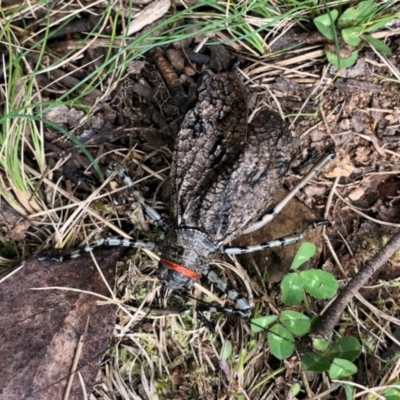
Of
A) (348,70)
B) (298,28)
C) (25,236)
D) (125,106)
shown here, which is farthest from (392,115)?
(25,236)

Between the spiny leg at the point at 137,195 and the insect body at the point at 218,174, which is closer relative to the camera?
the insect body at the point at 218,174

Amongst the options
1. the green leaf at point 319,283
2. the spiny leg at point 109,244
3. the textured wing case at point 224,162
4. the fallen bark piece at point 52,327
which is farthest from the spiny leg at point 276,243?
the fallen bark piece at point 52,327

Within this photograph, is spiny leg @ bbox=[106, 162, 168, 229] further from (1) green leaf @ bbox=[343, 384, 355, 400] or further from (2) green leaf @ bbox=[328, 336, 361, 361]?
(1) green leaf @ bbox=[343, 384, 355, 400]

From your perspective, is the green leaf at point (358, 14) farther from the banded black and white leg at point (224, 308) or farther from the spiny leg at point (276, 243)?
the banded black and white leg at point (224, 308)

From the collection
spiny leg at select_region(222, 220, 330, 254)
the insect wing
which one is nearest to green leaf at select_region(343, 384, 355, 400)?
spiny leg at select_region(222, 220, 330, 254)

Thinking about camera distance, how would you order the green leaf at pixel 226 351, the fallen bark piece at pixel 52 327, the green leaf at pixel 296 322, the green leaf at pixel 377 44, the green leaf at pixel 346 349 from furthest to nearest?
the green leaf at pixel 377 44 < the green leaf at pixel 226 351 < the green leaf at pixel 296 322 < the green leaf at pixel 346 349 < the fallen bark piece at pixel 52 327
